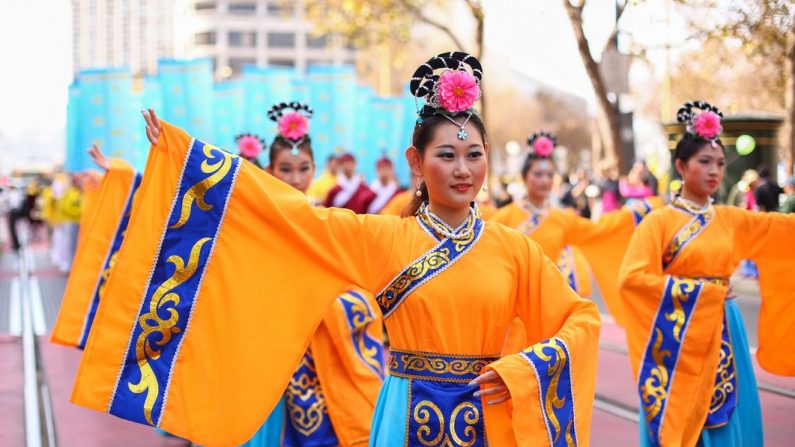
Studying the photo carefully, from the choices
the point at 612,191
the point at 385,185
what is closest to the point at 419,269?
the point at 385,185

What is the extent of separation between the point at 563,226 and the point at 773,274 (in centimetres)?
217

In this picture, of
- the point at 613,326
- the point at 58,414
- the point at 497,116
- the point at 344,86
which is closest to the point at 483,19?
the point at 344,86

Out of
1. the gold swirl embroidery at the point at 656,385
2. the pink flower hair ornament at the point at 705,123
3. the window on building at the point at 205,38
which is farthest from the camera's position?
the window on building at the point at 205,38

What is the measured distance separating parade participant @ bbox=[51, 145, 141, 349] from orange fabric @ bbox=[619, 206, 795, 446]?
310 centimetres

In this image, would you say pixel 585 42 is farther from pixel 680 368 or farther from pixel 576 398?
pixel 576 398

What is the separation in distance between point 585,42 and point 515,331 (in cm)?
1186

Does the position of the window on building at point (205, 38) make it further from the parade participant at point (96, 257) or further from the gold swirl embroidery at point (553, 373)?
the gold swirl embroidery at point (553, 373)

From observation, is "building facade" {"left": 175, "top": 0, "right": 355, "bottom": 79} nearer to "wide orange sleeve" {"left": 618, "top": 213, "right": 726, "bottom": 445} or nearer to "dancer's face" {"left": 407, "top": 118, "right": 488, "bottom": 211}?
"wide orange sleeve" {"left": 618, "top": 213, "right": 726, "bottom": 445}

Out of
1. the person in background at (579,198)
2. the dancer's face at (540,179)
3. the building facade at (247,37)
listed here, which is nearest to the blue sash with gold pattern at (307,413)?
the dancer's face at (540,179)

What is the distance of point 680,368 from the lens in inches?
189

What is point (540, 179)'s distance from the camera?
729 centimetres

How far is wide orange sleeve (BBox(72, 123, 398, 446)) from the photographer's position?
3225 mm

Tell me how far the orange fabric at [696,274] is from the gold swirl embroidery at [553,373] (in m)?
1.77

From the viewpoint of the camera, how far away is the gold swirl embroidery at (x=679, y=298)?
4.75m
